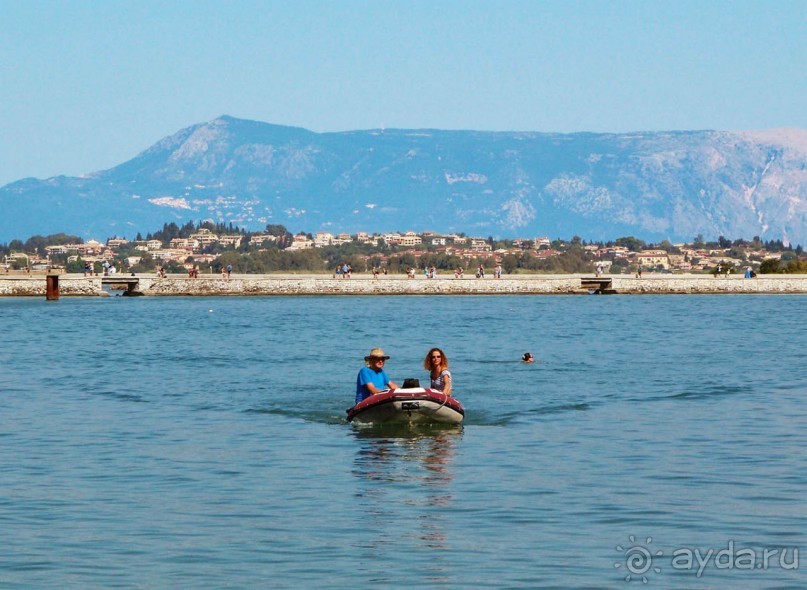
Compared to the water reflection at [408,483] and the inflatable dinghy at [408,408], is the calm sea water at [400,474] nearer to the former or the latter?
the water reflection at [408,483]

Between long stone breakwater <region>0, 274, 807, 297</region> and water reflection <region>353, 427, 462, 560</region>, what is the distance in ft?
259

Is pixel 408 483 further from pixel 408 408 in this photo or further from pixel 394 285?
pixel 394 285

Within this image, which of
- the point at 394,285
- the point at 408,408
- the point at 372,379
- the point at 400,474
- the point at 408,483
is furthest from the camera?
the point at 394,285

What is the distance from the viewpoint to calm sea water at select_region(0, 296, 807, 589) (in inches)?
555

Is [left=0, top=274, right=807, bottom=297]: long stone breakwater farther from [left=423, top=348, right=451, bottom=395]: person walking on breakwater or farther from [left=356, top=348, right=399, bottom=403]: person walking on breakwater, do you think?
[left=423, top=348, right=451, bottom=395]: person walking on breakwater

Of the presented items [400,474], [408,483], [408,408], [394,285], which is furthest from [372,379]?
[394,285]

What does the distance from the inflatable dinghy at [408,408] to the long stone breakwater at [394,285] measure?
78.3 metres

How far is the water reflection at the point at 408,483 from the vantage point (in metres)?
15.6

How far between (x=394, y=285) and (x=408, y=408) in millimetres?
82467

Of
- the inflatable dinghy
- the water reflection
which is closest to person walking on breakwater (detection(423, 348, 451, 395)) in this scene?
the inflatable dinghy

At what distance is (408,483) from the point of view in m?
19.1

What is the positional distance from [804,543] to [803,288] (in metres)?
98.2

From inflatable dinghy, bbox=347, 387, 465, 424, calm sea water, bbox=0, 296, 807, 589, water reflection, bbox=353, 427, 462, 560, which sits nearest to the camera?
calm sea water, bbox=0, 296, 807, 589

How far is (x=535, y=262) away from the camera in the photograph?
191750 mm
